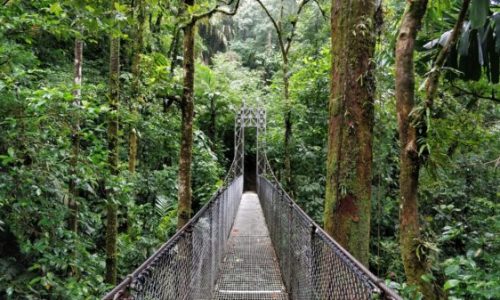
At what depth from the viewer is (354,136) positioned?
2225mm

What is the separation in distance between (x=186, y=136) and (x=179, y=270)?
185 cm

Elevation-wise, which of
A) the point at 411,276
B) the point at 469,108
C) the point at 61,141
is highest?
the point at 469,108

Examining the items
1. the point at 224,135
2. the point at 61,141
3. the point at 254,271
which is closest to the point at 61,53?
the point at 61,141

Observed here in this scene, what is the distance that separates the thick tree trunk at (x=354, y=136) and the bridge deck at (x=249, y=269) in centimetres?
134

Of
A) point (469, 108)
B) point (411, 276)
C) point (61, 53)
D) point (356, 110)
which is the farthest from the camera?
point (61, 53)

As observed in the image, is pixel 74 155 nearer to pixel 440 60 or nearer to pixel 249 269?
pixel 249 269

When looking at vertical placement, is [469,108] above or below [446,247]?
above

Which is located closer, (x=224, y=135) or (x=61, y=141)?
(x=61, y=141)

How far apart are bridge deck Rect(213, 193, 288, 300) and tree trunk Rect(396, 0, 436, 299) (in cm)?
168

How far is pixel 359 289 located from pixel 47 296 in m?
2.78

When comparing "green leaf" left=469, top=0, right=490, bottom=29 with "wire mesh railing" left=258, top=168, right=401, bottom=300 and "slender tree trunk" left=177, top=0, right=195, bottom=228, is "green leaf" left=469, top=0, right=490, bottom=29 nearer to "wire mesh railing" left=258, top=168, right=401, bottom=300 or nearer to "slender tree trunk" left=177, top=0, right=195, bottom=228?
"wire mesh railing" left=258, top=168, right=401, bottom=300

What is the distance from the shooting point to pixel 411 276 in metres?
1.83

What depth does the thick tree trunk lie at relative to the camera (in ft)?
7.29

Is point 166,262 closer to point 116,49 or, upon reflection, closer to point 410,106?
point 410,106
